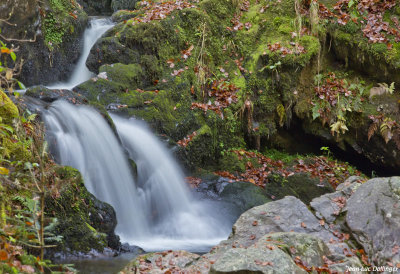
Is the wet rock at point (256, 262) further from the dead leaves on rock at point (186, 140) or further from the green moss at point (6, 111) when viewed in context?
the dead leaves on rock at point (186, 140)

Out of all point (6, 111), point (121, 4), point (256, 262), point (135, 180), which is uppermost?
point (121, 4)

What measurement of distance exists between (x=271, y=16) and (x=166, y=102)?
171 inches

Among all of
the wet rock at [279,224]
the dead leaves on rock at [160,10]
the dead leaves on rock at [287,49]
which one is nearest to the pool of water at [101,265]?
the wet rock at [279,224]

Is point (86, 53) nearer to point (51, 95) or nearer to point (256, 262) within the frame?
point (51, 95)

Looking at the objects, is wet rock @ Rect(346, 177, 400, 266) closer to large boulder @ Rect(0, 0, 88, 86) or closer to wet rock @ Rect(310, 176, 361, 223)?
wet rock @ Rect(310, 176, 361, 223)

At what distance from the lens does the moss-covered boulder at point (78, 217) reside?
431 centimetres

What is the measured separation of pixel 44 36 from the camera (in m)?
9.08

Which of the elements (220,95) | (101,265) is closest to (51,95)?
(101,265)

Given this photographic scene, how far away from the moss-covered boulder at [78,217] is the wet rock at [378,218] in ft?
9.91

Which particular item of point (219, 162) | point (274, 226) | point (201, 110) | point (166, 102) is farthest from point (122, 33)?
point (274, 226)

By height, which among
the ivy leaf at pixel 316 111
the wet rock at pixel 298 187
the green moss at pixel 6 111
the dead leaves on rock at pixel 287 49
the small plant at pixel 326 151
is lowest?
the small plant at pixel 326 151

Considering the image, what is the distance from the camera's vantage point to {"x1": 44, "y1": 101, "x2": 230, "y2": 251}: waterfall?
5780 millimetres

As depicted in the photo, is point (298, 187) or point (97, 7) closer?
point (298, 187)

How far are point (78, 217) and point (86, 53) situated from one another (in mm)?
6254
